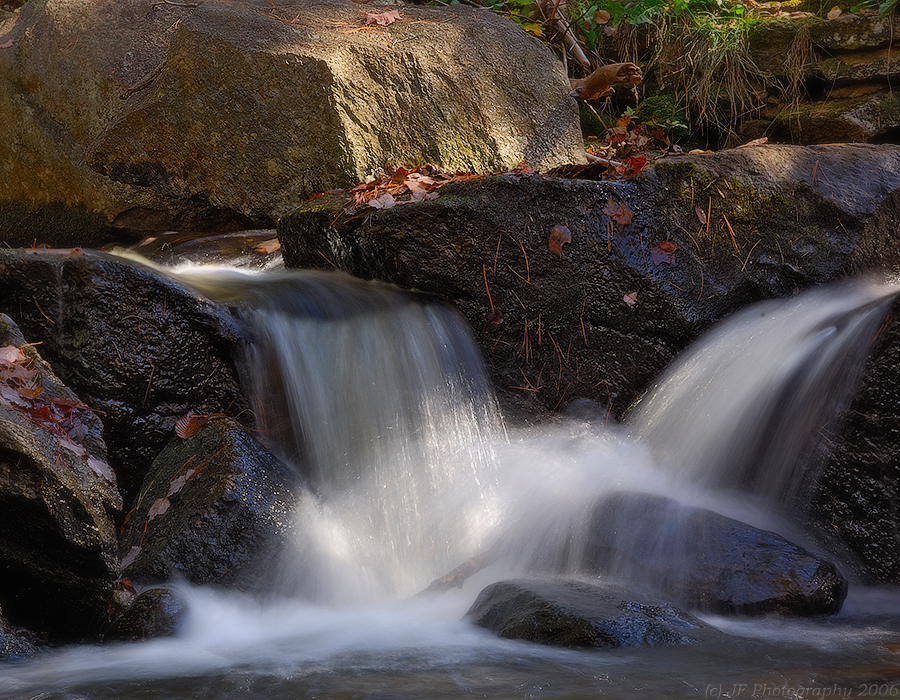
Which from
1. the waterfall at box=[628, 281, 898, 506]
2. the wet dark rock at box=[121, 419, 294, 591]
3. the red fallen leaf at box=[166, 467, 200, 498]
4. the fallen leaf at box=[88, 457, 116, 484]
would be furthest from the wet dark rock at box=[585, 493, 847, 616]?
the fallen leaf at box=[88, 457, 116, 484]

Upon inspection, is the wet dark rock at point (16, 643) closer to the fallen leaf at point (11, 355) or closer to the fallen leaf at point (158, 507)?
the fallen leaf at point (158, 507)

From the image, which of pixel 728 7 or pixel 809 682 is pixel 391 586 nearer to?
pixel 809 682

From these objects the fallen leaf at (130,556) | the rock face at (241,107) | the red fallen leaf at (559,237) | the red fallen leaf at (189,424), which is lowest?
the fallen leaf at (130,556)

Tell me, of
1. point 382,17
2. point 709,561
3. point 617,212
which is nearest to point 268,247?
point 382,17

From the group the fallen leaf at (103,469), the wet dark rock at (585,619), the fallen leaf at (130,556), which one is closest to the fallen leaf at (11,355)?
the fallen leaf at (103,469)

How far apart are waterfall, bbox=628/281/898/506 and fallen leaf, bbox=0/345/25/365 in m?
2.96

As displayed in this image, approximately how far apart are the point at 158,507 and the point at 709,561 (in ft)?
7.49

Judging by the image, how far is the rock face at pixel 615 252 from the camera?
13.1 feet

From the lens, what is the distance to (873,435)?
3.13 metres

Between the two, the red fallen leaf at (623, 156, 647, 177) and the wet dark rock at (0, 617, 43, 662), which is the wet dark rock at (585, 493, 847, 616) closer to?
the red fallen leaf at (623, 156, 647, 177)

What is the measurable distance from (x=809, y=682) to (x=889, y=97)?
6.41 m

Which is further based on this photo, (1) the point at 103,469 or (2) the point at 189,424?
(2) the point at 189,424

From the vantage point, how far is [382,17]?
6.13 metres

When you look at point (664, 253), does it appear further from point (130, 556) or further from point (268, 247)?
point (130, 556)
